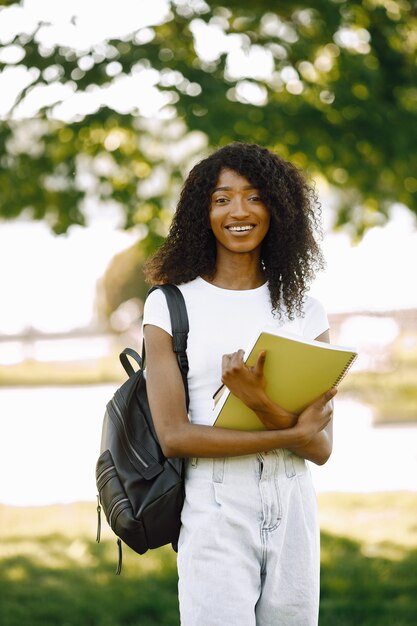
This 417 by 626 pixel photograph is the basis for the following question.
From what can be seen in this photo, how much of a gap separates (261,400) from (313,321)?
0.39m

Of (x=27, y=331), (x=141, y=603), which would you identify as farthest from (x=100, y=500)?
(x=27, y=331)

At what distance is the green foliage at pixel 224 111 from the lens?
17.9ft

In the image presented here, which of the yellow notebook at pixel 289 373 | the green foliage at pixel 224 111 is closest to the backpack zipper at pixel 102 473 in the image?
the yellow notebook at pixel 289 373

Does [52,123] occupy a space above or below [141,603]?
above

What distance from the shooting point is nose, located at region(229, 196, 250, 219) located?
8.11 feet

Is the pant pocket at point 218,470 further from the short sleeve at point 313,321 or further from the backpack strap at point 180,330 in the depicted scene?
the short sleeve at point 313,321

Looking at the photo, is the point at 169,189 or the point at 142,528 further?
the point at 169,189

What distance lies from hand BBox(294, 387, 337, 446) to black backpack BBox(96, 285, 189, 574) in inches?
12.0

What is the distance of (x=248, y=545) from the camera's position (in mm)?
2299

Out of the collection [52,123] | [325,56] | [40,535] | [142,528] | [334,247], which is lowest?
[40,535]

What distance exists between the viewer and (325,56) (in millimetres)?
6637

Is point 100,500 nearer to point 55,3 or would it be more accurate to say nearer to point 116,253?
point 55,3

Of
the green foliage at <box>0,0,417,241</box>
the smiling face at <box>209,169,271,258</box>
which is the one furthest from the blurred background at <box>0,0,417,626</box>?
the smiling face at <box>209,169,271,258</box>

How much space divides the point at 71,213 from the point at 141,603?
2.29 meters
